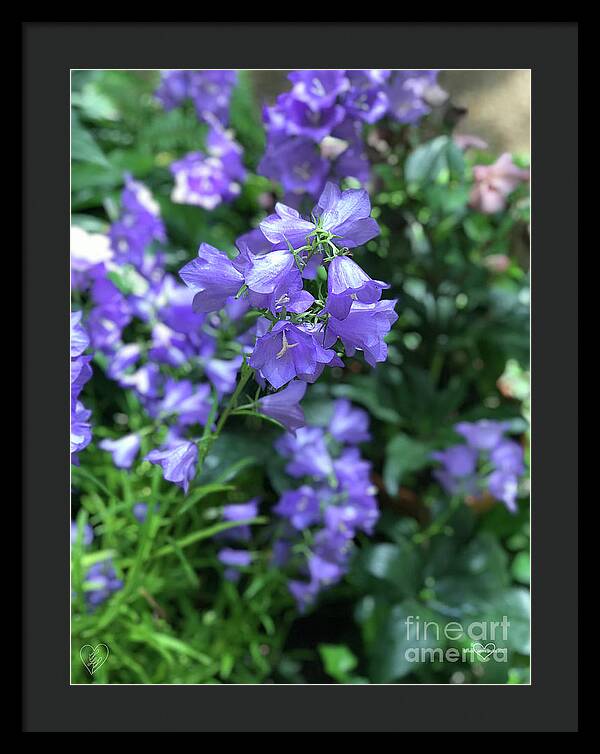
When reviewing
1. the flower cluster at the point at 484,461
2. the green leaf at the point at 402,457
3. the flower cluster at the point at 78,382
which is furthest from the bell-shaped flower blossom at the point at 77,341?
the flower cluster at the point at 484,461

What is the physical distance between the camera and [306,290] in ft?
2.21

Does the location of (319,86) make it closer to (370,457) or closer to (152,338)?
(152,338)

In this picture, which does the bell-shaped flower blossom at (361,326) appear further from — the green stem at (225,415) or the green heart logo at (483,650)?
the green heart logo at (483,650)

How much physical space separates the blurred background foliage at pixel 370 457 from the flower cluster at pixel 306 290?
0.37m

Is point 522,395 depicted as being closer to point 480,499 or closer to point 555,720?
Answer: point 480,499

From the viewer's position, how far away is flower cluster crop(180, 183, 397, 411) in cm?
63

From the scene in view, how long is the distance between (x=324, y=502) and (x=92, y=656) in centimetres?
37

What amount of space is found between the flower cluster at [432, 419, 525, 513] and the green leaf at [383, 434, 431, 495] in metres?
0.03

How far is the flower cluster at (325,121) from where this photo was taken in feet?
3.22

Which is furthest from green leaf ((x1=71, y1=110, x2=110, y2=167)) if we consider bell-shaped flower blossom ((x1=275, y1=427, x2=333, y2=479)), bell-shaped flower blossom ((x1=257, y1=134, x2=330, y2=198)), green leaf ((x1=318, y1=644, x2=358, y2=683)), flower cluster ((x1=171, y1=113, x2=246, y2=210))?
green leaf ((x1=318, y1=644, x2=358, y2=683))

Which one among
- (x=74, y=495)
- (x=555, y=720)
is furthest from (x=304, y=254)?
(x=555, y=720)

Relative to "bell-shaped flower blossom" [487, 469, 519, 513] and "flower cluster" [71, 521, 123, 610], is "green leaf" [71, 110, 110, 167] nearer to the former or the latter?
"flower cluster" [71, 521, 123, 610]

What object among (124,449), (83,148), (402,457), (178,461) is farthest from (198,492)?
(83,148)

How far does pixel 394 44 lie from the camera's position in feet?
3.22
